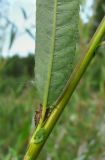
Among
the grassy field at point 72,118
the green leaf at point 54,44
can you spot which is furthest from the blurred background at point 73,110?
the green leaf at point 54,44

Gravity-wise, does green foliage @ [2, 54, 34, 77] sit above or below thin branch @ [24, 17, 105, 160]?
below

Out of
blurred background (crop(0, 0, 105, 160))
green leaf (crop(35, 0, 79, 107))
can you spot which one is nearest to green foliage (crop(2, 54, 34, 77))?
blurred background (crop(0, 0, 105, 160))

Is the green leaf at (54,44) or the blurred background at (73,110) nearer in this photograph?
the green leaf at (54,44)

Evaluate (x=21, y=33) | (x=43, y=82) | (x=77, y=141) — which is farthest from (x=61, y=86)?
(x=77, y=141)

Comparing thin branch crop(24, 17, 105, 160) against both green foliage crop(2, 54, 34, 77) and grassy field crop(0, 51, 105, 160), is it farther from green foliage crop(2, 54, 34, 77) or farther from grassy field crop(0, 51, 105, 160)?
green foliage crop(2, 54, 34, 77)

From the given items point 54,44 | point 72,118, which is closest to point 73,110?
point 72,118

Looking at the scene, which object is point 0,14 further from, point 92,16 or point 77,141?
point 77,141

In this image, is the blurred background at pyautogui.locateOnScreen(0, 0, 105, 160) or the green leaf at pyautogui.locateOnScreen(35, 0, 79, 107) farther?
the blurred background at pyautogui.locateOnScreen(0, 0, 105, 160)

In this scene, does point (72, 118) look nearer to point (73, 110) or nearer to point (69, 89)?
point (73, 110)

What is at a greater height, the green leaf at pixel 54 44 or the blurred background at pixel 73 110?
the green leaf at pixel 54 44

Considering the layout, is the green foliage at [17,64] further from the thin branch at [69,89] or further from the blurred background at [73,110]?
the thin branch at [69,89]
